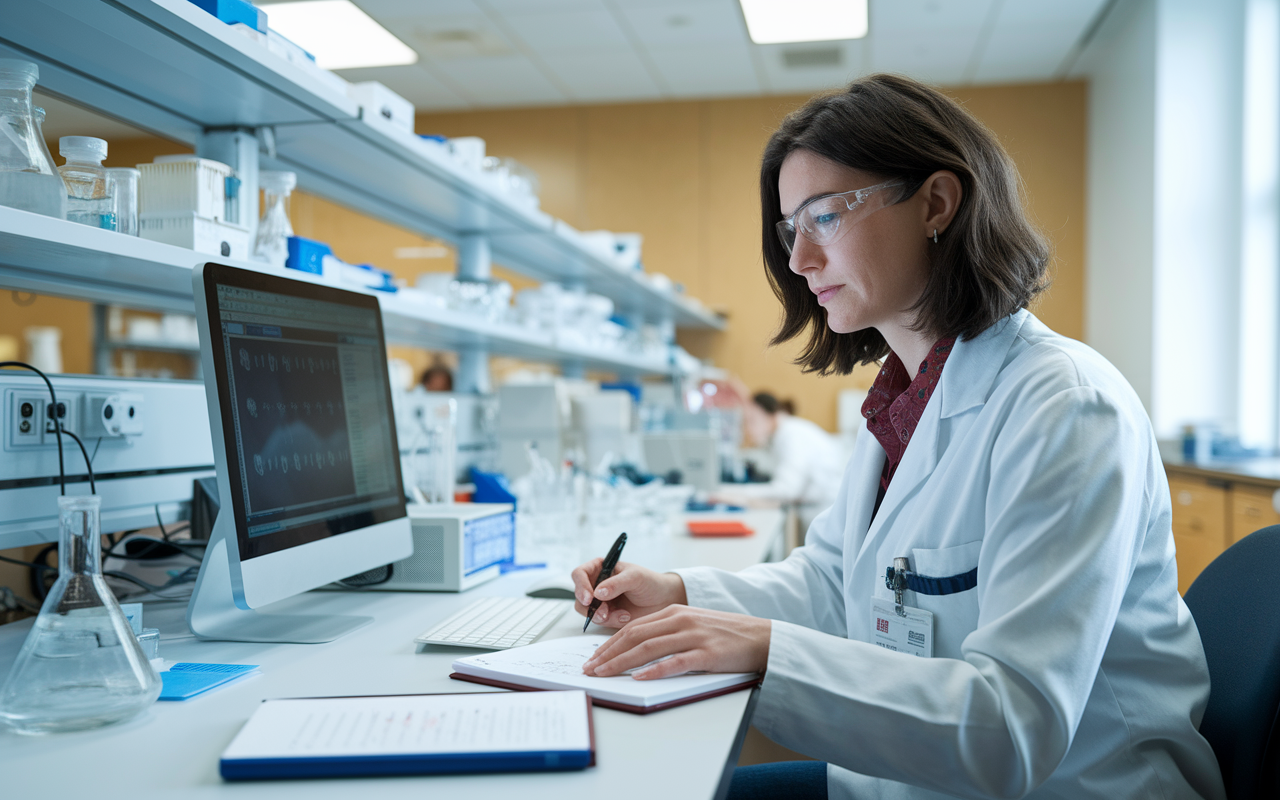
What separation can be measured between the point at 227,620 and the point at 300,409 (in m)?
0.29

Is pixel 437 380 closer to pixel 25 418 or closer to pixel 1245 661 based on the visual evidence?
pixel 25 418

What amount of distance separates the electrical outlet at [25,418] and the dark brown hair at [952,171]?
3.67ft

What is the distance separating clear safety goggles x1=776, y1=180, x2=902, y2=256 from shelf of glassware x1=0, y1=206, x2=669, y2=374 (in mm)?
803

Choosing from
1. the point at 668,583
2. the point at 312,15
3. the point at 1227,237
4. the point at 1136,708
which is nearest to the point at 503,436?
the point at 668,583

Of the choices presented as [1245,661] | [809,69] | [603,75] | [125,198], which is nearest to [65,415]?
[125,198]

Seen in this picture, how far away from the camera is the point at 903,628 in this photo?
0.99m

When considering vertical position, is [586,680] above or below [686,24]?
below

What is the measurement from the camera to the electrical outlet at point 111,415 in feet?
4.10

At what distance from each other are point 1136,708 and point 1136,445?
11.3 inches

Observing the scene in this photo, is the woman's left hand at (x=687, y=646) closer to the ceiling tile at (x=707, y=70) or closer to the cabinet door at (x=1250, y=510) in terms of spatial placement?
the cabinet door at (x=1250, y=510)

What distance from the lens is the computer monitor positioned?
3.17 ft

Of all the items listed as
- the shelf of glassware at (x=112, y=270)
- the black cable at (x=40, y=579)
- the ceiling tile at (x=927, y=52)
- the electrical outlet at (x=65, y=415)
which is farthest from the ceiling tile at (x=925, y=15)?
the black cable at (x=40, y=579)

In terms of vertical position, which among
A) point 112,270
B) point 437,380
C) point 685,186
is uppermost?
point 685,186

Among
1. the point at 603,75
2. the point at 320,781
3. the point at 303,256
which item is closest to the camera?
the point at 320,781
